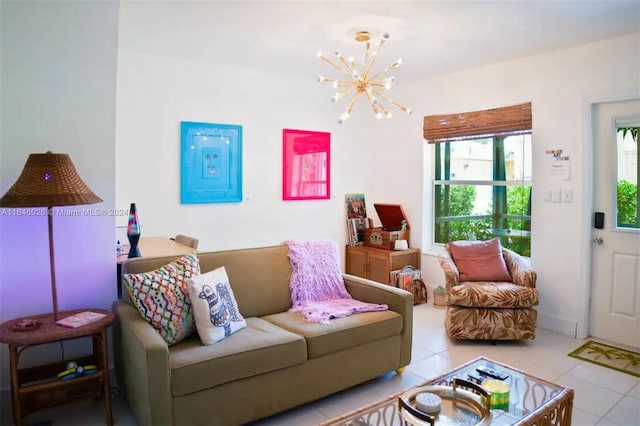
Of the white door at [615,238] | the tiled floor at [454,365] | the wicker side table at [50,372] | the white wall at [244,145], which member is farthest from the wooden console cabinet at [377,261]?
the wicker side table at [50,372]

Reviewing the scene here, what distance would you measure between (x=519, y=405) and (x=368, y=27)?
8.46 feet

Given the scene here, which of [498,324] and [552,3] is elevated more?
[552,3]

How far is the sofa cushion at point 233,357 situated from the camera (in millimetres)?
2129

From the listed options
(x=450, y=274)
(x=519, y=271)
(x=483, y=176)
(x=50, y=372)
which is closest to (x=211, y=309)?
(x=50, y=372)

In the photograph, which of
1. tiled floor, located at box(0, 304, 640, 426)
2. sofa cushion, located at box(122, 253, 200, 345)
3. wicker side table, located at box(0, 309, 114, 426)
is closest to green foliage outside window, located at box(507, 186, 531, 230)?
tiled floor, located at box(0, 304, 640, 426)

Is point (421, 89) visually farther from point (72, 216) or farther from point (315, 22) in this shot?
point (72, 216)

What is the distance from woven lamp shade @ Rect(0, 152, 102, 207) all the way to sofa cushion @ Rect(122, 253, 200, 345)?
1.66ft

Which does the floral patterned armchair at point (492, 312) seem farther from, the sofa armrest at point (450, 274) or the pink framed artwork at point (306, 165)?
the pink framed artwork at point (306, 165)

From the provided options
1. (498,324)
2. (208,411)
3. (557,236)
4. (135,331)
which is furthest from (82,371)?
(557,236)

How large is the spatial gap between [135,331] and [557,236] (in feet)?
11.3

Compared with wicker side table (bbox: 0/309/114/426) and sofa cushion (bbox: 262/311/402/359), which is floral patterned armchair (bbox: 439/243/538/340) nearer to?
sofa cushion (bbox: 262/311/402/359)

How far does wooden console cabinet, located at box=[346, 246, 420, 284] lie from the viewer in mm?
4773

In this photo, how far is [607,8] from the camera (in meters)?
2.86

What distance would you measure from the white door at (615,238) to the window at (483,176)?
1.98 feet
